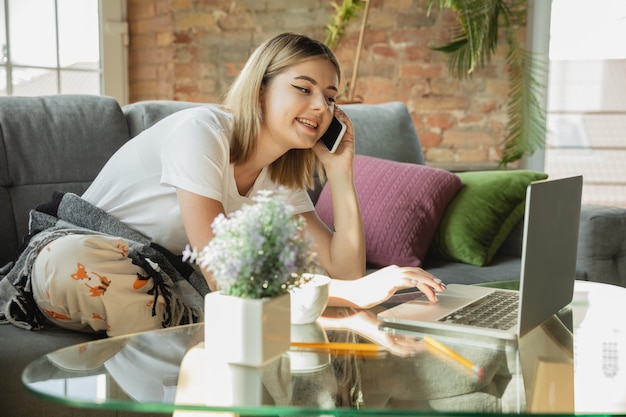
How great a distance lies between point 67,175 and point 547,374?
1.53m

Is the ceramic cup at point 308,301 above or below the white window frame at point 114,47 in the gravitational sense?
below

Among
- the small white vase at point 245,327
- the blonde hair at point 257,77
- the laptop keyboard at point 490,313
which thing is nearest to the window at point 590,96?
the blonde hair at point 257,77

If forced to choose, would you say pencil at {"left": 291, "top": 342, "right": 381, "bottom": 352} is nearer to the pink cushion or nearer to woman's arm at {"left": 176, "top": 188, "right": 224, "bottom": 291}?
woman's arm at {"left": 176, "top": 188, "right": 224, "bottom": 291}

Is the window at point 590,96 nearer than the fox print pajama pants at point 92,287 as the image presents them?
No

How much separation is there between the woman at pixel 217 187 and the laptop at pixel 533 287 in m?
0.09

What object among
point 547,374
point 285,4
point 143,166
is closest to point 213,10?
point 285,4

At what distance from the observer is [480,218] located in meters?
2.55

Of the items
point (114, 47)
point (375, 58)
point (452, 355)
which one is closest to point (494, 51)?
point (375, 58)

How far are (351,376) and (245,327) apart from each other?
0.16 metres

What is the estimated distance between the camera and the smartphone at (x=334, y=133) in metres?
2.05

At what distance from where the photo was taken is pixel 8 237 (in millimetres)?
2094

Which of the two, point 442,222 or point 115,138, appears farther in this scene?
point 442,222

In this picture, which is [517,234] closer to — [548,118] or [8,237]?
[548,118]

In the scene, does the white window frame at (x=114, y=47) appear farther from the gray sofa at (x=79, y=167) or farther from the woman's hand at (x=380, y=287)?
the woman's hand at (x=380, y=287)
